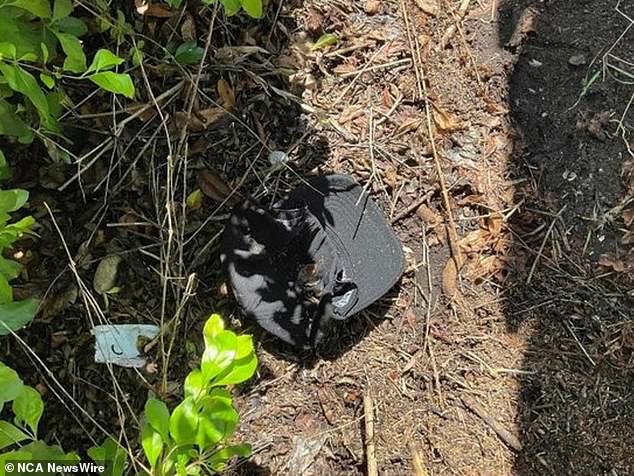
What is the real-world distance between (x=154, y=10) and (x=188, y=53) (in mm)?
166

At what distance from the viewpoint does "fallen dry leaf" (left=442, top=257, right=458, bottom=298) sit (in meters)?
2.27

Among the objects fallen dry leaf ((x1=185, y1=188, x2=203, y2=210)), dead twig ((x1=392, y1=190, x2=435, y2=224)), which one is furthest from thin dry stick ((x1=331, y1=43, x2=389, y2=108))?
fallen dry leaf ((x1=185, y1=188, x2=203, y2=210))

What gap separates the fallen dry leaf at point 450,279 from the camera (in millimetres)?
2273

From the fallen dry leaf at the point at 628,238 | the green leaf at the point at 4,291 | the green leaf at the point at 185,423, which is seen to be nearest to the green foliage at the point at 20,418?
the green leaf at the point at 4,291

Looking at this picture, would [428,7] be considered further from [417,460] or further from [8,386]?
[8,386]

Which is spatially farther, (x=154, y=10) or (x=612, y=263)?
(x=612, y=263)

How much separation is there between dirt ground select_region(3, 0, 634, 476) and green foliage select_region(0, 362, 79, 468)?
24.7 inches

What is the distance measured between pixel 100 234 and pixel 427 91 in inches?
43.1

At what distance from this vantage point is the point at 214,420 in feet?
4.15

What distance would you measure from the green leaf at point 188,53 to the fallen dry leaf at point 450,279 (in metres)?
0.96

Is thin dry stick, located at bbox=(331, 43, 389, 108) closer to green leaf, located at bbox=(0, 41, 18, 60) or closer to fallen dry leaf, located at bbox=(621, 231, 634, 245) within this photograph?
fallen dry leaf, located at bbox=(621, 231, 634, 245)

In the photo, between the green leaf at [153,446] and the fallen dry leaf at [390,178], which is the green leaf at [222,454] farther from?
the fallen dry leaf at [390,178]

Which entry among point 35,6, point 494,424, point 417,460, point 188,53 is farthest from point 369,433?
point 35,6

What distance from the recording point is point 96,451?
1.43 metres
